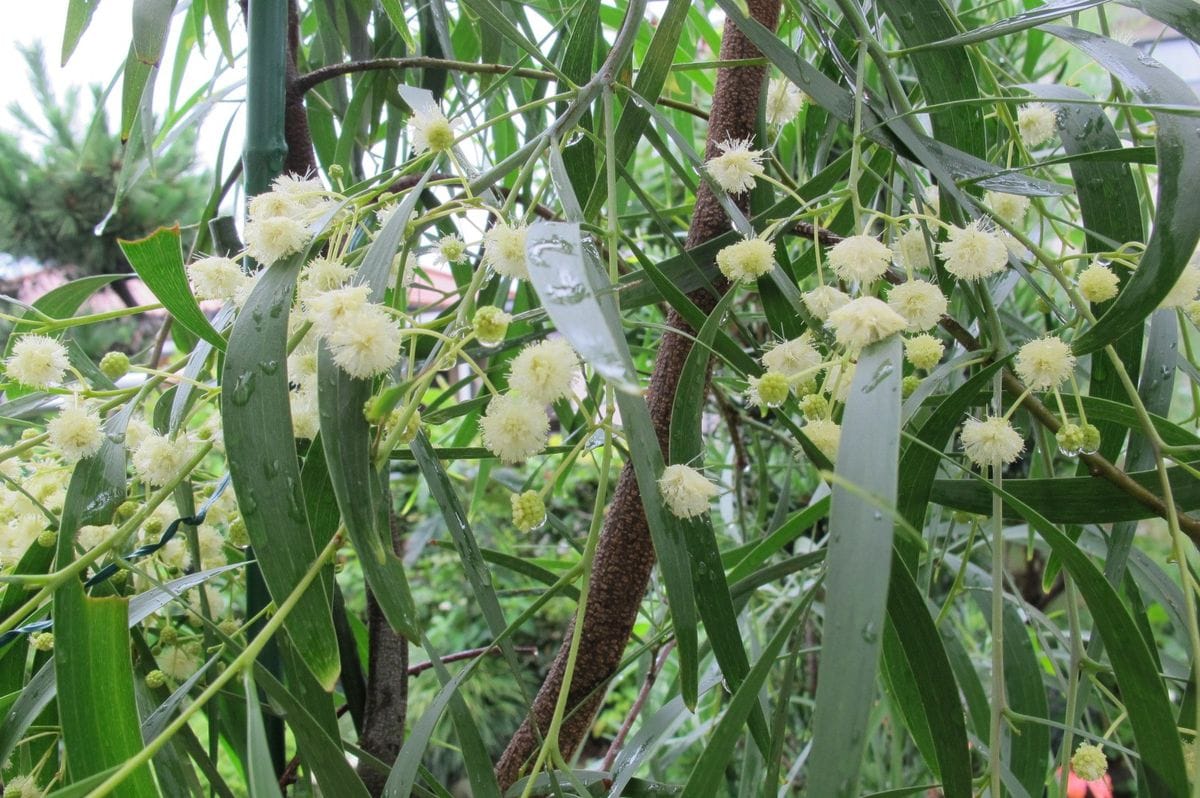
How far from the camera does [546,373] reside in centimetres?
31

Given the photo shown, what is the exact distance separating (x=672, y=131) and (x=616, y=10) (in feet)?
1.56

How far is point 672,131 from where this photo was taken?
43 centimetres

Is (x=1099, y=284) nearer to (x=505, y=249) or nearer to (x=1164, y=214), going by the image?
(x=1164, y=214)

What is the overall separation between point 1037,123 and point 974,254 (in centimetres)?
21

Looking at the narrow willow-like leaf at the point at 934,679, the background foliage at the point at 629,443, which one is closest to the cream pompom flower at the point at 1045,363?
the background foliage at the point at 629,443

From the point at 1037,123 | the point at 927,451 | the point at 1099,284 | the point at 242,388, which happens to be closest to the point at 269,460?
the point at 242,388

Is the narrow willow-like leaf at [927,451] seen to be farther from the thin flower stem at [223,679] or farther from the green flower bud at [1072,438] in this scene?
the thin flower stem at [223,679]

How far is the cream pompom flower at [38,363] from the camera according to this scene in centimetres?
43

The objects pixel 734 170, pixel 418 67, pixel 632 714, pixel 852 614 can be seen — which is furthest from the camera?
pixel 632 714

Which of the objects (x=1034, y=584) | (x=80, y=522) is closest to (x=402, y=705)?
(x=80, y=522)

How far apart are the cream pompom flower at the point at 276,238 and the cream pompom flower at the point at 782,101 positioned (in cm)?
38

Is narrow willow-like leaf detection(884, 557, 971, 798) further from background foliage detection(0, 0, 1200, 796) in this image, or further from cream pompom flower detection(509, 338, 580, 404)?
cream pompom flower detection(509, 338, 580, 404)

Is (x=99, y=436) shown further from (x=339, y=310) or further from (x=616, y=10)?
(x=616, y=10)

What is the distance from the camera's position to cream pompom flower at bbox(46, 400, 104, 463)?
1.31 ft
